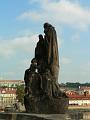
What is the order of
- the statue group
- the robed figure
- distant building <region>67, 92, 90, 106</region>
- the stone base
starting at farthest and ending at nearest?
distant building <region>67, 92, 90, 106</region> < the robed figure < the statue group < the stone base

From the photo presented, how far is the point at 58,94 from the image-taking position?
1527 centimetres

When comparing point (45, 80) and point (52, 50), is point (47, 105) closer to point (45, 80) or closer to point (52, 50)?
point (45, 80)

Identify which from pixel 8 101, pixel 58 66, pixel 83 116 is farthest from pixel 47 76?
pixel 8 101

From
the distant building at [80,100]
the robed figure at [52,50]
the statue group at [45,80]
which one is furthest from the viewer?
the distant building at [80,100]

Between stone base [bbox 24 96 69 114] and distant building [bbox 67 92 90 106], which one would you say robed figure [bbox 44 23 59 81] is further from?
distant building [bbox 67 92 90 106]

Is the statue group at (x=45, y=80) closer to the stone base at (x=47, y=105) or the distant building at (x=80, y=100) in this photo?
the stone base at (x=47, y=105)

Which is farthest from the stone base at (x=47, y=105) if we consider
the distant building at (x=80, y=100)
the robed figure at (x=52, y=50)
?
the distant building at (x=80, y=100)

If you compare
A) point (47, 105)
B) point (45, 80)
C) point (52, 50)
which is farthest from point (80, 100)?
point (47, 105)

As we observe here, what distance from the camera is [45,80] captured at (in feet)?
49.8

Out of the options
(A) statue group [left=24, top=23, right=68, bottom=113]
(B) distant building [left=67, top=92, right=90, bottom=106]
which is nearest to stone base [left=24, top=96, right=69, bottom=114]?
(A) statue group [left=24, top=23, right=68, bottom=113]

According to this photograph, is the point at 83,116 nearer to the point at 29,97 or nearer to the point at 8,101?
the point at 29,97

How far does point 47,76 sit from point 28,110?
52.7 inches

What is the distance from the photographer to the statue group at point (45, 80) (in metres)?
15.0

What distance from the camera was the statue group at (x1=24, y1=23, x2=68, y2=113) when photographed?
14953 mm
